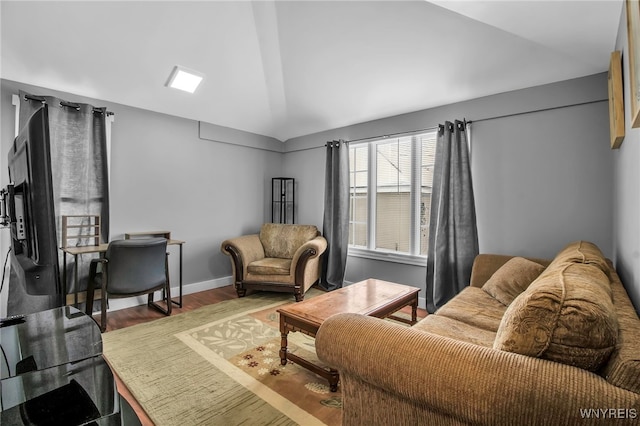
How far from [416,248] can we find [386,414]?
8.89 ft

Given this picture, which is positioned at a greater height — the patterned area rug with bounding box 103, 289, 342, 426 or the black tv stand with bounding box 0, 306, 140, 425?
the black tv stand with bounding box 0, 306, 140, 425

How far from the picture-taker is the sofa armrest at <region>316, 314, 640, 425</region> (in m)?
0.74

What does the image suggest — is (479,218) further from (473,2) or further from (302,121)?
(302,121)

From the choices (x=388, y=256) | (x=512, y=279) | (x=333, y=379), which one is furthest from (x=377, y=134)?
(x=333, y=379)

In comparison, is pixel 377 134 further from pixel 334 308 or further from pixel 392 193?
pixel 334 308

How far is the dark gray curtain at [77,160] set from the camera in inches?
112

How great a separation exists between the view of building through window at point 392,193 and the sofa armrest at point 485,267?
78 centimetres

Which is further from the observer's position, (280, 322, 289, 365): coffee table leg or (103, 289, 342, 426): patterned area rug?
(280, 322, 289, 365): coffee table leg

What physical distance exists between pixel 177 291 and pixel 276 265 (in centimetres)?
137

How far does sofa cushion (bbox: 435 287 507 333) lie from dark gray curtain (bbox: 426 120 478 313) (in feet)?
2.07

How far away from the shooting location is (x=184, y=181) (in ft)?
12.7

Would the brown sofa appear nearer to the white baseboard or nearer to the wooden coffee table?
the wooden coffee table

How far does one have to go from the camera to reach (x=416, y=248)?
11.8 ft

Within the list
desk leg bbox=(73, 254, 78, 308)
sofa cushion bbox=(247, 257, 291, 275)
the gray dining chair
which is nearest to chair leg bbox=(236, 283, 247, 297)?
sofa cushion bbox=(247, 257, 291, 275)
